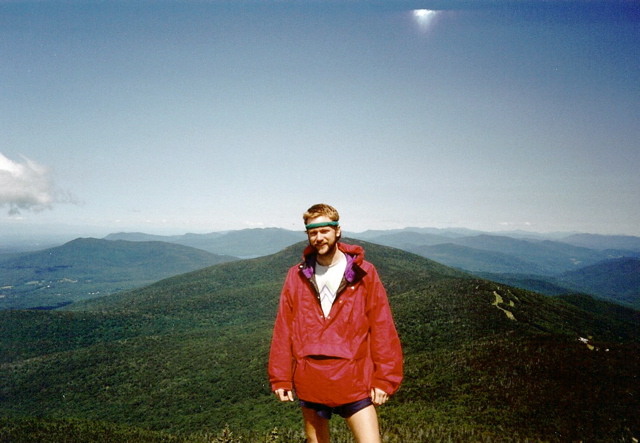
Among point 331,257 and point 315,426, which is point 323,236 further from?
point 315,426

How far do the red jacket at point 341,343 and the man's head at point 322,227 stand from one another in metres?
0.35

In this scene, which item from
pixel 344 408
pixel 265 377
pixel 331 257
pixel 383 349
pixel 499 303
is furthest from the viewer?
pixel 499 303

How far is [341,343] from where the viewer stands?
3.63 m

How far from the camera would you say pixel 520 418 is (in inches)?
777

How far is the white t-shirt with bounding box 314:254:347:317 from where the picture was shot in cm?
389

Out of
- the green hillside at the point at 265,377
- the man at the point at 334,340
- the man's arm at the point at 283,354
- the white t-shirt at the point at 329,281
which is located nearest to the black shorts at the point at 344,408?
the man at the point at 334,340

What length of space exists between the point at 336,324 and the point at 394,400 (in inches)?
1143

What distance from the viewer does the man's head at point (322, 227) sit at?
3.75 metres

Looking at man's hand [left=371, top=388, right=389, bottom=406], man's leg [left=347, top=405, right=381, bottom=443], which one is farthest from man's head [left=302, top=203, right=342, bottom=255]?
man's leg [left=347, top=405, right=381, bottom=443]

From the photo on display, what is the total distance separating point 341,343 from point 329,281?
2.51 ft

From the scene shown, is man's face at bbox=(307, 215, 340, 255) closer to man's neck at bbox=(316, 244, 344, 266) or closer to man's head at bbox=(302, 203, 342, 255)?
man's head at bbox=(302, 203, 342, 255)

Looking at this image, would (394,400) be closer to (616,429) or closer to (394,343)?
(616,429)

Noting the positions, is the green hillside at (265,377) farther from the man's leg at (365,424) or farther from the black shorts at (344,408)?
the man's leg at (365,424)

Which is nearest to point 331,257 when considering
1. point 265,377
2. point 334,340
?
point 334,340
